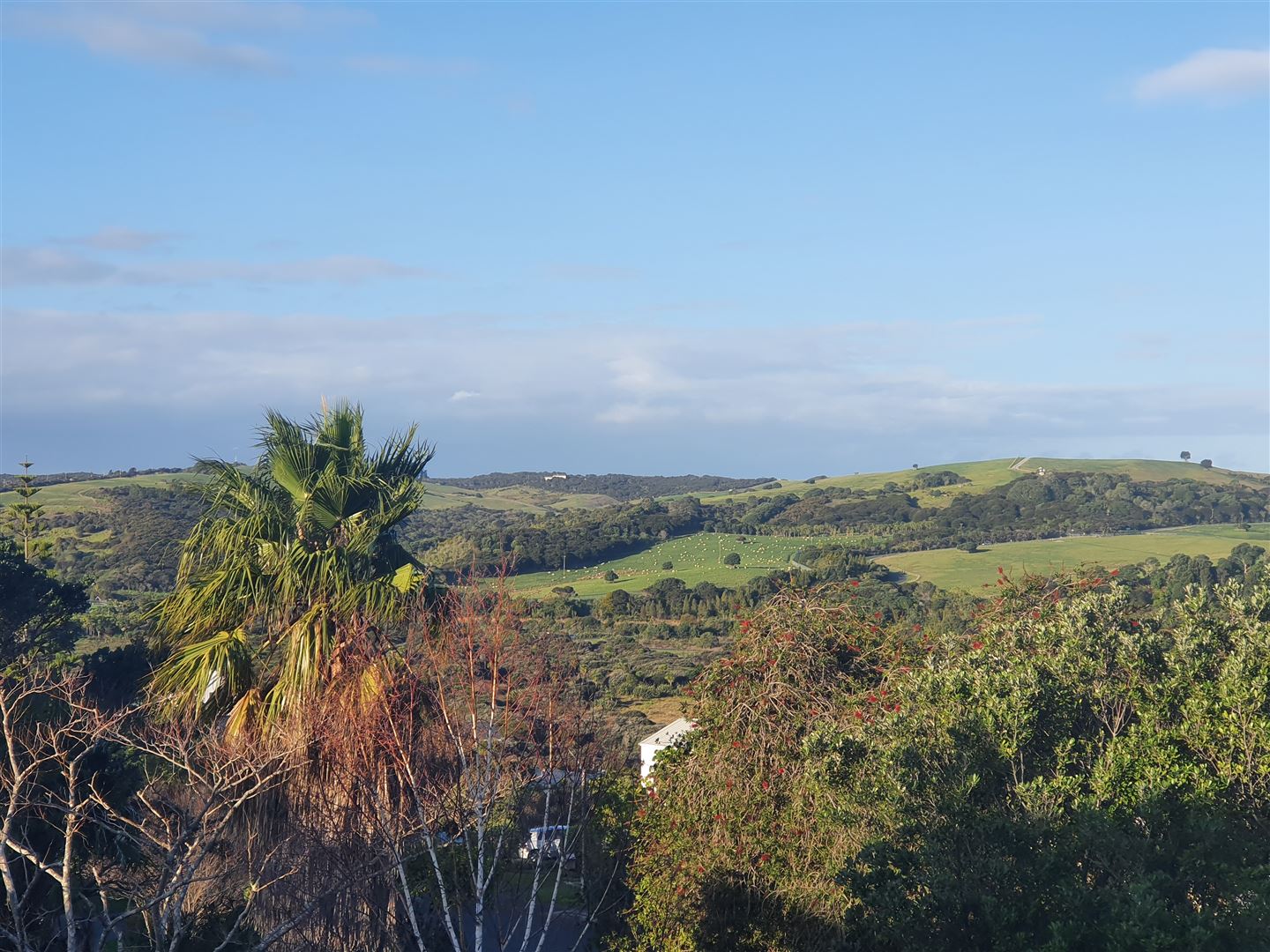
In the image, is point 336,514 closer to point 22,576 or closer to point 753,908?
point 753,908

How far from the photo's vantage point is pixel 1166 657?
12.2 metres

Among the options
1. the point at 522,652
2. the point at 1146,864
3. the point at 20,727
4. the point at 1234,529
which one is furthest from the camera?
the point at 1234,529

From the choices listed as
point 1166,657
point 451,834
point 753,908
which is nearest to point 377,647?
point 451,834

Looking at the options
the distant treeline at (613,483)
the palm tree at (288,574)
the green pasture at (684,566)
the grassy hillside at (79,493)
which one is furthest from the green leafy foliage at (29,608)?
the distant treeline at (613,483)

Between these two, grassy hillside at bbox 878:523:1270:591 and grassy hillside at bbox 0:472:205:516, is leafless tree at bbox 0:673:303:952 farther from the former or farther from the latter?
grassy hillside at bbox 0:472:205:516

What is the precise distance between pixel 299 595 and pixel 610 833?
7.16 meters

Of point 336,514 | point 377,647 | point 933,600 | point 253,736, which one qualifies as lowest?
point 933,600

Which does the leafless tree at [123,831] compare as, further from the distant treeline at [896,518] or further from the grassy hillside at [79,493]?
the grassy hillside at [79,493]

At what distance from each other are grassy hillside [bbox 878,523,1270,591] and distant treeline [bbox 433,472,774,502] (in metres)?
80.9

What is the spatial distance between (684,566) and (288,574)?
7137 centimetres

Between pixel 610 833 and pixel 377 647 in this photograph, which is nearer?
pixel 377 647

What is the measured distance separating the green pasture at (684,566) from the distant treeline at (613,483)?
6756cm

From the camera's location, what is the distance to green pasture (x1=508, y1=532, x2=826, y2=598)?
241ft

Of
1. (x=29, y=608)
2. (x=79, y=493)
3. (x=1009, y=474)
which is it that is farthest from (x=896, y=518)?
(x=29, y=608)
